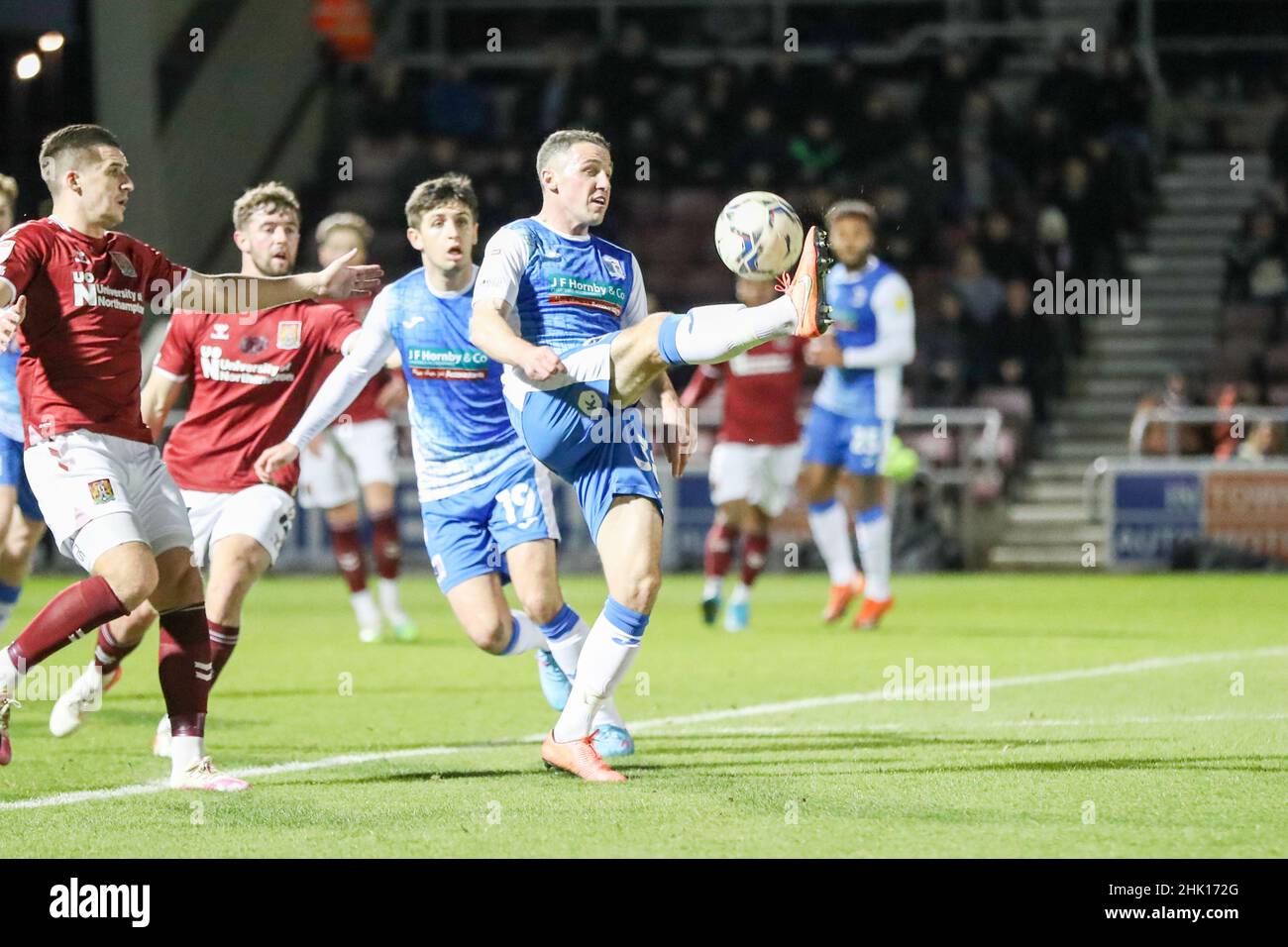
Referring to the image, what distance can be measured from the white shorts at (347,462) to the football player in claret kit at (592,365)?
585 centimetres

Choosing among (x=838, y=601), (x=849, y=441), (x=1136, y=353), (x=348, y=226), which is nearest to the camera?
(x=348, y=226)

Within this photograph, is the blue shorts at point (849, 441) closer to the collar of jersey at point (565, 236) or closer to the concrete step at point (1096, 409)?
the collar of jersey at point (565, 236)

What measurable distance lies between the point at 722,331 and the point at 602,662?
1.26 meters

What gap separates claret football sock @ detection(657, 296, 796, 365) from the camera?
6.19m

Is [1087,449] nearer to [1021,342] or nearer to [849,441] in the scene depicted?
[1021,342]

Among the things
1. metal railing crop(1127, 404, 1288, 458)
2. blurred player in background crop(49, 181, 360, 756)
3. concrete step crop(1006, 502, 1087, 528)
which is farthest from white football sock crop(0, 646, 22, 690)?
metal railing crop(1127, 404, 1288, 458)

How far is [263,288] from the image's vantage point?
6.95m

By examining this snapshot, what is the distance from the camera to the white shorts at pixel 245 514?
773cm

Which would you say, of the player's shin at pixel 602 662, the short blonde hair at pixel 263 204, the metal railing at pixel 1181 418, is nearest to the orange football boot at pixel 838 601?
the short blonde hair at pixel 263 204

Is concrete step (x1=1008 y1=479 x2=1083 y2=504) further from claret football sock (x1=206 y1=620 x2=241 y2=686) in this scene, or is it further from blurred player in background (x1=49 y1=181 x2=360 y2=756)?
claret football sock (x1=206 y1=620 x2=241 y2=686)

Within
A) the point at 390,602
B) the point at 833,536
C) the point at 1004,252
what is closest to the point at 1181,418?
the point at 1004,252

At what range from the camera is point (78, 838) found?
5.72 metres
